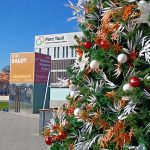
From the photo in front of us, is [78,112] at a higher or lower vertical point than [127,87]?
lower

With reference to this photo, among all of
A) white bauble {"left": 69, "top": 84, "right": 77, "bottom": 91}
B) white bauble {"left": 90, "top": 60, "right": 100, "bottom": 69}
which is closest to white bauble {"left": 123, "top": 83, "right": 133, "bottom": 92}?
white bauble {"left": 90, "top": 60, "right": 100, "bottom": 69}

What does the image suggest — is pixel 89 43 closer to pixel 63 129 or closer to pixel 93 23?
pixel 93 23

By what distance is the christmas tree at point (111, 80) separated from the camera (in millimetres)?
3240

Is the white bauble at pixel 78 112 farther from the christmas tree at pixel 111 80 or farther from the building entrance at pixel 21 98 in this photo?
the building entrance at pixel 21 98

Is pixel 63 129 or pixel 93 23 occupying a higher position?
pixel 93 23

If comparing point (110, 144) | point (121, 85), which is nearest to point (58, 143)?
point (110, 144)

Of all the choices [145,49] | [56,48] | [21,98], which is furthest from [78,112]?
[56,48]

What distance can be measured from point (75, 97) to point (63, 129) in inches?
13.6

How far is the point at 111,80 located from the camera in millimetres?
3531

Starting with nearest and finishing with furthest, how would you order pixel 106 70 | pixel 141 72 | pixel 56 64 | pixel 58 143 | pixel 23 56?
1. pixel 141 72
2. pixel 106 70
3. pixel 58 143
4. pixel 23 56
5. pixel 56 64

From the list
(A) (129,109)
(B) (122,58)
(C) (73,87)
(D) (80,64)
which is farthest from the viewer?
(C) (73,87)

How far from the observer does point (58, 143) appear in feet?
13.6

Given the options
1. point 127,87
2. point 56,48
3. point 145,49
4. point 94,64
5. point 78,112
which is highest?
point 56,48

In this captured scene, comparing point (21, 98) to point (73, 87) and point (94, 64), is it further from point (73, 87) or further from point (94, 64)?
point (94, 64)
